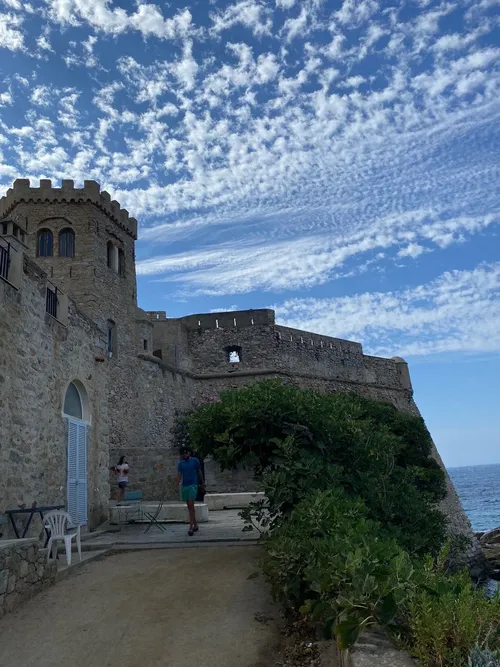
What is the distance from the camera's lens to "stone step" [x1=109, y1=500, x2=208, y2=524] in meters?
10.4

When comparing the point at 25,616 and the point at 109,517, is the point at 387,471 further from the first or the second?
the point at 109,517

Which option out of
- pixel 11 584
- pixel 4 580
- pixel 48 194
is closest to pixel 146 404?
pixel 48 194

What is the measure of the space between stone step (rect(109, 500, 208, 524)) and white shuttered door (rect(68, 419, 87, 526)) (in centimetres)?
136

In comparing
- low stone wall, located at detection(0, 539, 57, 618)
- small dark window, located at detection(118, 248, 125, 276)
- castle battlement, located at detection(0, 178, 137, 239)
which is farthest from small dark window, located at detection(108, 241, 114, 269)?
low stone wall, located at detection(0, 539, 57, 618)

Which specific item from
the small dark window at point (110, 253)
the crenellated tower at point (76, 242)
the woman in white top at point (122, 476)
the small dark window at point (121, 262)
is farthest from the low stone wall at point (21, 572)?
A: the small dark window at point (121, 262)

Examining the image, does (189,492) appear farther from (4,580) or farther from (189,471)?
(4,580)

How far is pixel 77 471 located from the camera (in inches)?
347

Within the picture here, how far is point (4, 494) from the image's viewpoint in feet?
20.8

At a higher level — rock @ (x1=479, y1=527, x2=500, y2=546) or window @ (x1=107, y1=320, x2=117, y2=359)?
window @ (x1=107, y1=320, x2=117, y2=359)

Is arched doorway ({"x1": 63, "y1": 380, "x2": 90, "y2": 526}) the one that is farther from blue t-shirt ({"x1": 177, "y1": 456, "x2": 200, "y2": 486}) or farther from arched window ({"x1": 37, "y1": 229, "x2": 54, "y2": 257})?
arched window ({"x1": 37, "y1": 229, "x2": 54, "y2": 257})

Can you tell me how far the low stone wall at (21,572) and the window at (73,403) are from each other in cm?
359

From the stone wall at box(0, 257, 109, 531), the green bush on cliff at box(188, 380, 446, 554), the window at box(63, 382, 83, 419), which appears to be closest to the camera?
the green bush on cliff at box(188, 380, 446, 554)

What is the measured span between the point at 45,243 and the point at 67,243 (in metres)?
0.88

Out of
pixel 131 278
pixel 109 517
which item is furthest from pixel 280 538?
pixel 131 278
